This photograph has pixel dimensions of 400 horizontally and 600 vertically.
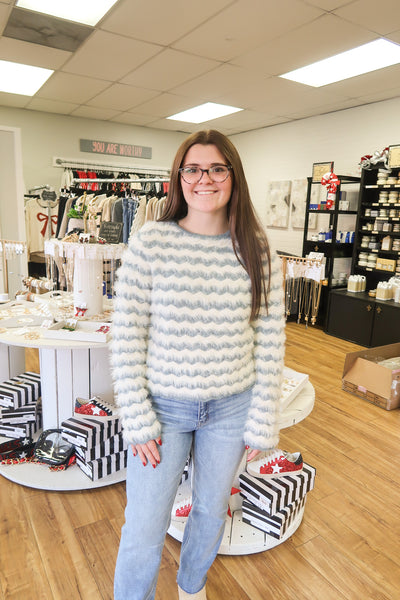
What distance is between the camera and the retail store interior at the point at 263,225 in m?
1.78

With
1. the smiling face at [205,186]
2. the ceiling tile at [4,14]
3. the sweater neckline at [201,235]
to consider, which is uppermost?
the ceiling tile at [4,14]

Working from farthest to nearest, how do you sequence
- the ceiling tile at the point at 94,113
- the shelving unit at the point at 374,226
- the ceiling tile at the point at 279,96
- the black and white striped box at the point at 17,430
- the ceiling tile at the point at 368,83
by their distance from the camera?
1. the ceiling tile at the point at 94,113
2. the shelving unit at the point at 374,226
3. the ceiling tile at the point at 279,96
4. the ceiling tile at the point at 368,83
5. the black and white striped box at the point at 17,430

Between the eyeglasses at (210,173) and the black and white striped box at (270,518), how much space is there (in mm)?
1456

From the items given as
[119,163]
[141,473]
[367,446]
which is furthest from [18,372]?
[119,163]

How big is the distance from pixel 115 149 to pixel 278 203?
2885 millimetres

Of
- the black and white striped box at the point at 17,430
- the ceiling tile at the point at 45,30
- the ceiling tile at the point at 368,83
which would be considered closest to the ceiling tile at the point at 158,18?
the ceiling tile at the point at 45,30

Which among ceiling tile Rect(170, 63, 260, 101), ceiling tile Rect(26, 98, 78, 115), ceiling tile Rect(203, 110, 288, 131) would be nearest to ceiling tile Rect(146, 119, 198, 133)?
ceiling tile Rect(203, 110, 288, 131)

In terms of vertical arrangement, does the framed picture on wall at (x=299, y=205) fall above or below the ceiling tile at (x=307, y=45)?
below

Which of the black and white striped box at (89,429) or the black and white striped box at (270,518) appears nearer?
the black and white striped box at (270,518)

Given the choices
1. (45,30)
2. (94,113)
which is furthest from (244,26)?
(94,113)

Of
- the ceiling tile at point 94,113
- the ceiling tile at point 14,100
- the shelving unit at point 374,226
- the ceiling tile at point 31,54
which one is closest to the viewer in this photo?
the ceiling tile at point 31,54

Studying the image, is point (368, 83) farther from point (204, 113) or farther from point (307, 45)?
point (204, 113)

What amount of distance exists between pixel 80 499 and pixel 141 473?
1097 millimetres

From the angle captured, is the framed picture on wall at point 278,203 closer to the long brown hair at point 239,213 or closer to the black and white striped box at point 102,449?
the black and white striped box at point 102,449
